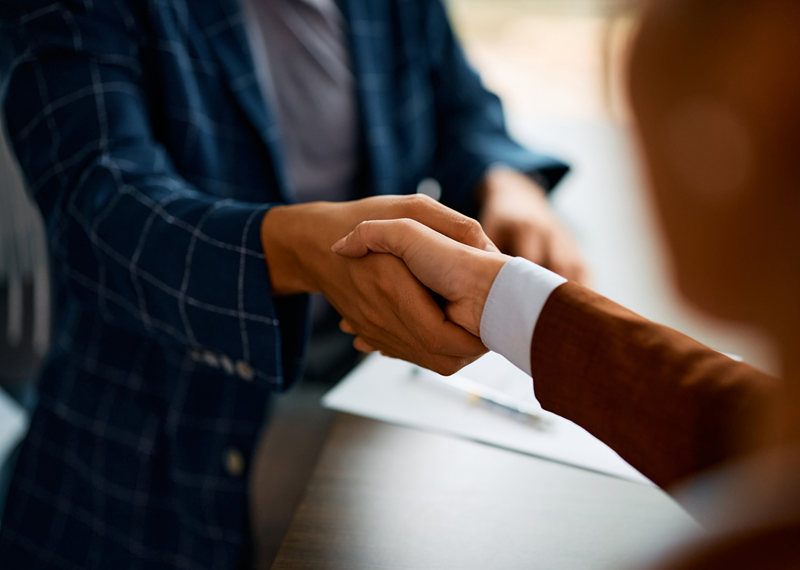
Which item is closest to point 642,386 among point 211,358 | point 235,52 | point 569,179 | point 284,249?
point 284,249

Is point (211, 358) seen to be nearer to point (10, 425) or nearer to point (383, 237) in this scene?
point (383, 237)

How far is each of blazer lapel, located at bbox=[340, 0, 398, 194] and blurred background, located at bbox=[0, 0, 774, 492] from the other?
318 millimetres

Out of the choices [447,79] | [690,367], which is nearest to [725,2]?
[690,367]

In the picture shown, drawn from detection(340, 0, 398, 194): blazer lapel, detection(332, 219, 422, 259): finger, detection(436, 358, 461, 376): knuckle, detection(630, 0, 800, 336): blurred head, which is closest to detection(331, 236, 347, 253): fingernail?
detection(332, 219, 422, 259): finger

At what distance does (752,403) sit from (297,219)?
0.34 meters

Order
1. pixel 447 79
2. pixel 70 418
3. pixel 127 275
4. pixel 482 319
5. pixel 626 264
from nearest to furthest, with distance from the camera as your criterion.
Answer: pixel 482 319 < pixel 127 275 < pixel 70 418 < pixel 626 264 < pixel 447 79

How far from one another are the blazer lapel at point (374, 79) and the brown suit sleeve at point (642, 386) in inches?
21.8

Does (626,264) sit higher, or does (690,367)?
(690,367)

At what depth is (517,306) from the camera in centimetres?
34

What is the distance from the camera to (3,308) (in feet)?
2.86

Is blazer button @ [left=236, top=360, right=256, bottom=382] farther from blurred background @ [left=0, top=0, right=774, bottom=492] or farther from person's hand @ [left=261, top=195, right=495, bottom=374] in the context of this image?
blurred background @ [left=0, top=0, right=774, bottom=492]

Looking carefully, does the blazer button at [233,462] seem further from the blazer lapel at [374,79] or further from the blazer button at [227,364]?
the blazer lapel at [374,79]

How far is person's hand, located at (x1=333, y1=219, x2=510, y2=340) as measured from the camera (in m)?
0.37

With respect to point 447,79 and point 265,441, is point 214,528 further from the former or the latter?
point 447,79
